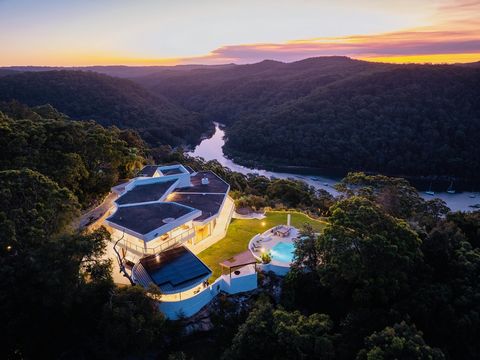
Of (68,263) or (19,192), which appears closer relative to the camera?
(68,263)

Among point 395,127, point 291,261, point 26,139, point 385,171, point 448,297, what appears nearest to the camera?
point 448,297

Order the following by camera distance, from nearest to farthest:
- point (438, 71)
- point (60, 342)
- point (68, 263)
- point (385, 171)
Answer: point (68, 263)
point (60, 342)
point (385, 171)
point (438, 71)

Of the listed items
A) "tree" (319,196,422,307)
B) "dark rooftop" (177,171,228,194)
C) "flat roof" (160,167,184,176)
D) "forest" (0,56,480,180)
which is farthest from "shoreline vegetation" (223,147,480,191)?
"tree" (319,196,422,307)

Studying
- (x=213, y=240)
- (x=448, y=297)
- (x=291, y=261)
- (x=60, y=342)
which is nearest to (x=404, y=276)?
(x=448, y=297)

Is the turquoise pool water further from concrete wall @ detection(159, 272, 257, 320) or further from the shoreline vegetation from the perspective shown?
the shoreline vegetation

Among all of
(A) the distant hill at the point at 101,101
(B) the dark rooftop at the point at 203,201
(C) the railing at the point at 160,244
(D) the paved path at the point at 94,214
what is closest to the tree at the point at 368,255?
(C) the railing at the point at 160,244

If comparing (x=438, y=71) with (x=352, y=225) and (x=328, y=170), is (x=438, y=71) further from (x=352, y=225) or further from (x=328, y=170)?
(x=352, y=225)
